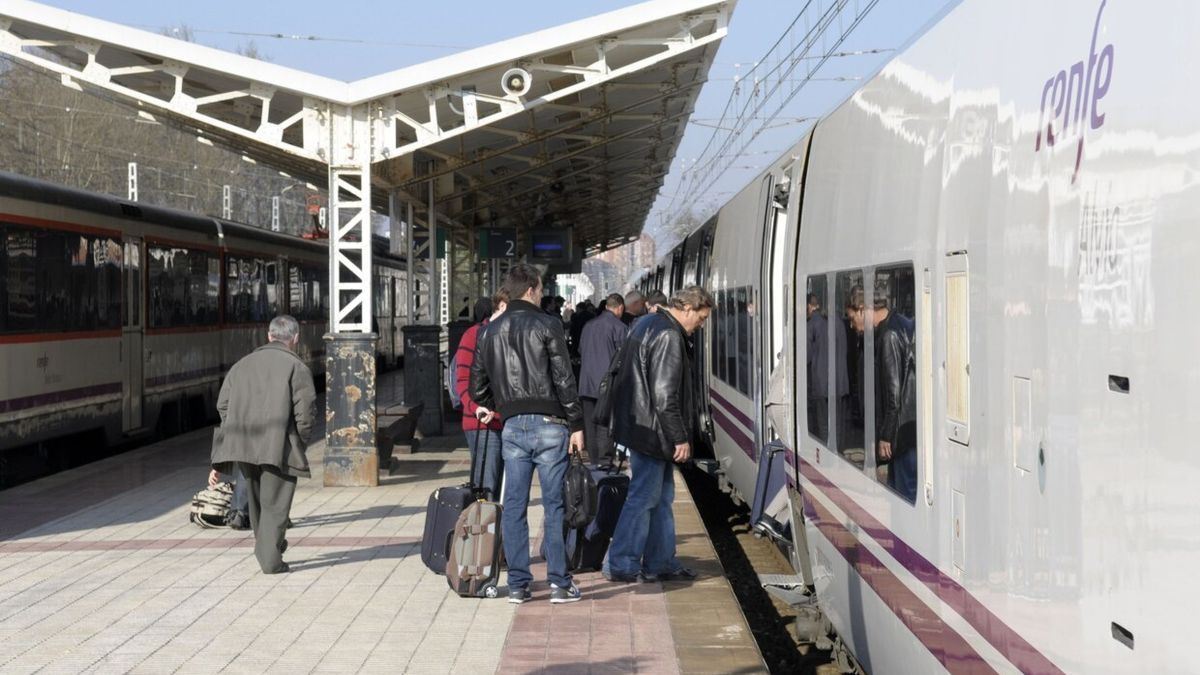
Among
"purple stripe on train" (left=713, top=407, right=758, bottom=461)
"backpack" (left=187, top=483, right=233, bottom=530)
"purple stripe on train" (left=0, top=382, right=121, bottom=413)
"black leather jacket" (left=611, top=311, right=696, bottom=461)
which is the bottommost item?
"backpack" (left=187, top=483, right=233, bottom=530)

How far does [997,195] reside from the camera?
4.06 m

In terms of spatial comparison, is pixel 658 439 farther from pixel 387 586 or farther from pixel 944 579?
pixel 944 579

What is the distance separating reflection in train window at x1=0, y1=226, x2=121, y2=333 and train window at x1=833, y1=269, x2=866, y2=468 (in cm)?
965

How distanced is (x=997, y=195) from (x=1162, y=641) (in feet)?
4.90

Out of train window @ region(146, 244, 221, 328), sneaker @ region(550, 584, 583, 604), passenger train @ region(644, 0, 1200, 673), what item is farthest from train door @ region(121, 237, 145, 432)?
passenger train @ region(644, 0, 1200, 673)

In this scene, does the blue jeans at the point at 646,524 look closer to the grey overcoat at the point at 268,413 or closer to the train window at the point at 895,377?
the grey overcoat at the point at 268,413

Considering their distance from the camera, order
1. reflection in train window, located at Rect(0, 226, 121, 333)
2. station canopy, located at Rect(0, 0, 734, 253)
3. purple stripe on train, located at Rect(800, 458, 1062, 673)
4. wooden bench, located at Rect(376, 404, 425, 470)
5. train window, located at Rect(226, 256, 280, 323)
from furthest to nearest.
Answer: train window, located at Rect(226, 256, 280, 323) → wooden bench, located at Rect(376, 404, 425, 470) → reflection in train window, located at Rect(0, 226, 121, 333) → station canopy, located at Rect(0, 0, 734, 253) → purple stripe on train, located at Rect(800, 458, 1062, 673)

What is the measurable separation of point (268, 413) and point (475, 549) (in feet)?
5.26

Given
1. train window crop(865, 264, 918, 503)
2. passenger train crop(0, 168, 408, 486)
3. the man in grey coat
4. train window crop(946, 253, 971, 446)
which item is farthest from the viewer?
passenger train crop(0, 168, 408, 486)

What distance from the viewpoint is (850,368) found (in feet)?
21.7

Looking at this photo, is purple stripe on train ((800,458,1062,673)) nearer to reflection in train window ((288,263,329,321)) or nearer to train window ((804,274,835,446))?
train window ((804,274,835,446))

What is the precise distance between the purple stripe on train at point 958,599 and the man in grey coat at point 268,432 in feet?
13.1

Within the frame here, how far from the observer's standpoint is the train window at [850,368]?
6285 millimetres

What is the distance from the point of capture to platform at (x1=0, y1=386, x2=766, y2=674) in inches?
291
